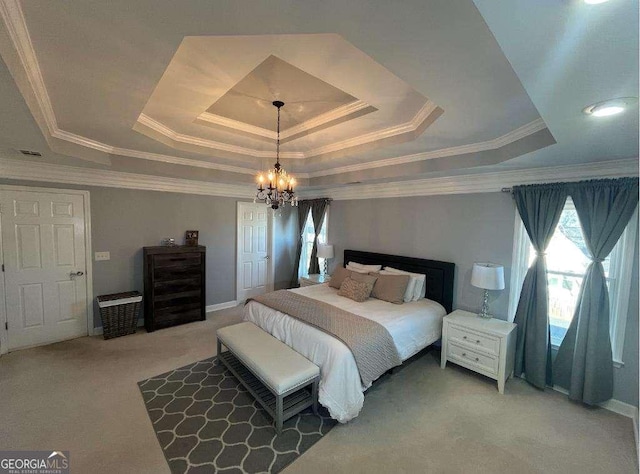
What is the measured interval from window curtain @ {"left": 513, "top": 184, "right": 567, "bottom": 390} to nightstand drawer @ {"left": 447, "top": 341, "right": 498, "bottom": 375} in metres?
0.42

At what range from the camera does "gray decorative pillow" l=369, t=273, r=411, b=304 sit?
3.49 metres

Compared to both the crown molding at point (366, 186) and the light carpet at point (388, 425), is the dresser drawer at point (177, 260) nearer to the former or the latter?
A: the crown molding at point (366, 186)

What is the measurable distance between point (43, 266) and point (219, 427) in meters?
3.32

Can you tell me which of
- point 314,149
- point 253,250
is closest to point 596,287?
point 314,149

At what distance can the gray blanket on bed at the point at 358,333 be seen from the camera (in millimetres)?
2445

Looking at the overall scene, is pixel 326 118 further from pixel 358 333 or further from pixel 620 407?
pixel 620 407

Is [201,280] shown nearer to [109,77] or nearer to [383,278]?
[383,278]

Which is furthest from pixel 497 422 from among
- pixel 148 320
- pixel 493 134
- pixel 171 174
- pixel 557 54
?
pixel 171 174

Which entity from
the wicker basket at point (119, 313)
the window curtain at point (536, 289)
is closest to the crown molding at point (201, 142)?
the wicker basket at point (119, 313)

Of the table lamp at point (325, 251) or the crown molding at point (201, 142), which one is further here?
the table lamp at point (325, 251)

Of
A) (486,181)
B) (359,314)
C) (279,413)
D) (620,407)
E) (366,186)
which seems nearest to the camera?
(279,413)

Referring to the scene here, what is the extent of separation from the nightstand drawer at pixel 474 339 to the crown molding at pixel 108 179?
161 inches

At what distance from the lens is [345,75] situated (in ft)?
6.13

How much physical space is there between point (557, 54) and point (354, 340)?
227 centimetres
